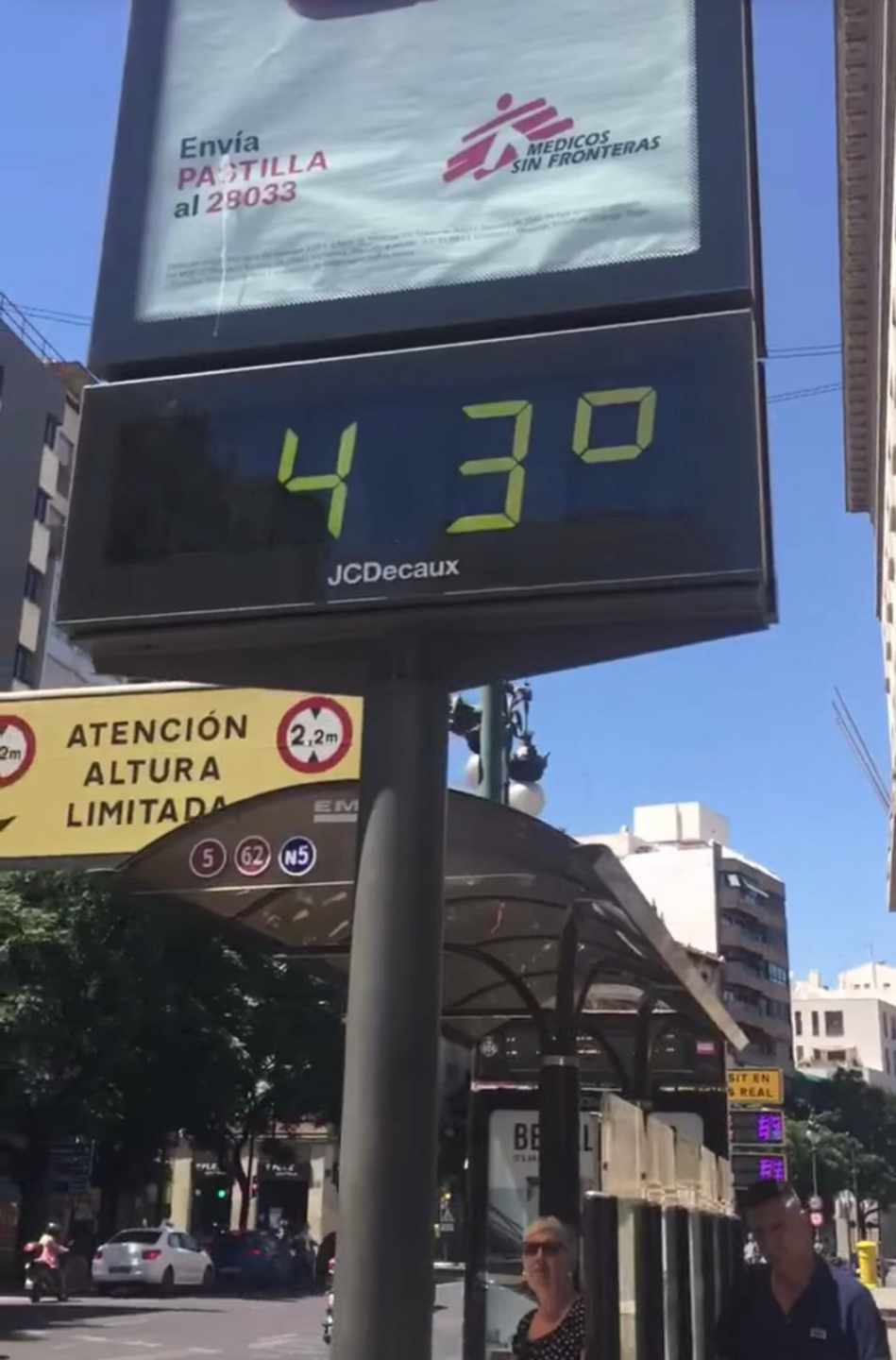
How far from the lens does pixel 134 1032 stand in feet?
99.6

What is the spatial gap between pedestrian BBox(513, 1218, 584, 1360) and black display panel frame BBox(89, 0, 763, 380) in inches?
133

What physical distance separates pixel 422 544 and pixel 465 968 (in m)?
5.71

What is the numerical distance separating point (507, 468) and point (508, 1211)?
6.66m

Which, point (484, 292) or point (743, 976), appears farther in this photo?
point (743, 976)

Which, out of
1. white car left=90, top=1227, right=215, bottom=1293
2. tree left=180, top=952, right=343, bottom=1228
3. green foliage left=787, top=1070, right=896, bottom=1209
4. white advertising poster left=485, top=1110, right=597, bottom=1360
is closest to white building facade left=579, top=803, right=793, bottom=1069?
green foliage left=787, top=1070, right=896, bottom=1209

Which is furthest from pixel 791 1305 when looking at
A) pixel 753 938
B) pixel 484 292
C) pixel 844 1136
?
pixel 753 938

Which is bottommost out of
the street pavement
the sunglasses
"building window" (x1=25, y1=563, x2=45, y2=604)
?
the street pavement

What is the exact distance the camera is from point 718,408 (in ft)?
17.7

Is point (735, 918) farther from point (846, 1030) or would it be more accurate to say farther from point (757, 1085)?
point (757, 1085)

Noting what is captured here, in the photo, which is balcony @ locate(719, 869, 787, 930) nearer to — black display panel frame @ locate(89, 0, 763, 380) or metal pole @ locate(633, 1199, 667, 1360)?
metal pole @ locate(633, 1199, 667, 1360)

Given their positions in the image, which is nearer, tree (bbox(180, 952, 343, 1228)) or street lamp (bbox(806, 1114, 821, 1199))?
tree (bbox(180, 952, 343, 1228))

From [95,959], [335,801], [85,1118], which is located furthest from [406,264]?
[85,1118]

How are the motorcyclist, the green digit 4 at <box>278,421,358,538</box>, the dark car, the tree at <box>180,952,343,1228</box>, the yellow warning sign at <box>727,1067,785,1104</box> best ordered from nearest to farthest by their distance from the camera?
the green digit 4 at <box>278,421,358,538</box>
the yellow warning sign at <box>727,1067,785,1104</box>
the motorcyclist
the tree at <box>180,952,343,1228</box>
the dark car

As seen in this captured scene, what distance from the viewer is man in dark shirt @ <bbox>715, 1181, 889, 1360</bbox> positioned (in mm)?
4488
